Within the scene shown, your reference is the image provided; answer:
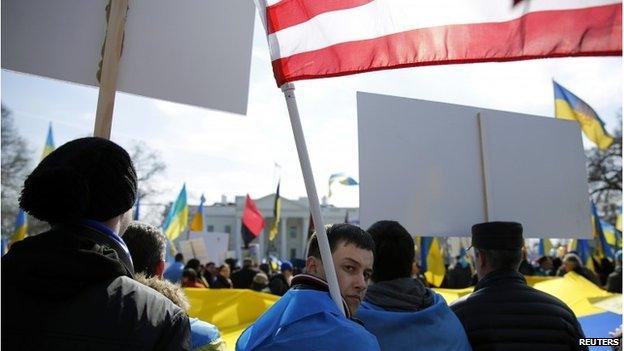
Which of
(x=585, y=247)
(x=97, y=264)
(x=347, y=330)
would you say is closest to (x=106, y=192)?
(x=97, y=264)

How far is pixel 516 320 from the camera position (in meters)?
2.52

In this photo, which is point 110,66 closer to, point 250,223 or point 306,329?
point 306,329

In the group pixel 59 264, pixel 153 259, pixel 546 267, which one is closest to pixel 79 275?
pixel 59 264

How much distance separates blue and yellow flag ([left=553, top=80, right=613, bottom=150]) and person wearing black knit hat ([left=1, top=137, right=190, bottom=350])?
9.85 metres

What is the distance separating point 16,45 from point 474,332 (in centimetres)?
253

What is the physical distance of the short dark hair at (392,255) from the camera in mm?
2533

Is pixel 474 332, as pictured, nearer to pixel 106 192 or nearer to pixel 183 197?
pixel 106 192

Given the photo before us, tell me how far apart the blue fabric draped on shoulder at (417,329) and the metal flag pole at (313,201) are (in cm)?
64

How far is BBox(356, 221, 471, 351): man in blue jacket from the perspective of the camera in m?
2.36

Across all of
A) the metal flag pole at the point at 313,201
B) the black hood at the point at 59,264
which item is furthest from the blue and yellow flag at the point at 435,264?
the black hood at the point at 59,264

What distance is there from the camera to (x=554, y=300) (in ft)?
8.54

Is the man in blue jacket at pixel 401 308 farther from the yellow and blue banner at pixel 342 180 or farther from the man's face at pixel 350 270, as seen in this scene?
the yellow and blue banner at pixel 342 180

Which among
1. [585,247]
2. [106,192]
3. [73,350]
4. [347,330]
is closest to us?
[73,350]

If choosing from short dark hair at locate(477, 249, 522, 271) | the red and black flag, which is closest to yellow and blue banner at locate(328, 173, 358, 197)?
the red and black flag
